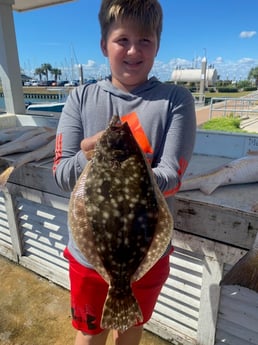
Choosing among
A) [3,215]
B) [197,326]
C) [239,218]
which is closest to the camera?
[239,218]

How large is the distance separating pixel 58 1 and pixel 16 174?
4.52 m

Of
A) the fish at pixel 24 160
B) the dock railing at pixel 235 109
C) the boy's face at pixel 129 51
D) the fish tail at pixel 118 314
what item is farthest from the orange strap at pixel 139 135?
the dock railing at pixel 235 109

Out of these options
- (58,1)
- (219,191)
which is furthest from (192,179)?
(58,1)

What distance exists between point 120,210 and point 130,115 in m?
0.67

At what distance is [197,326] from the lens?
9.20ft

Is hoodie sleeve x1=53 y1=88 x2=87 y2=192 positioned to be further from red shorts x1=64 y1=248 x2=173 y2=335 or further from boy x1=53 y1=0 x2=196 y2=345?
red shorts x1=64 y1=248 x2=173 y2=335

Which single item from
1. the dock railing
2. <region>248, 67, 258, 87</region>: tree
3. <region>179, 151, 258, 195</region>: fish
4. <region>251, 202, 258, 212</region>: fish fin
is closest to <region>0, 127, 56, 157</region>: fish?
<region>179, 151, 258, 195</region>: fish

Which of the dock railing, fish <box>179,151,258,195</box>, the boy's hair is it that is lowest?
the dock railing

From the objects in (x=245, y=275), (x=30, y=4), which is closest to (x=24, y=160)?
(x=245, y=275)

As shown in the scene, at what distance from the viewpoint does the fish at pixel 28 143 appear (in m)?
3.61

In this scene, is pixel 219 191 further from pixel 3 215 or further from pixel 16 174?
pixel 3 215

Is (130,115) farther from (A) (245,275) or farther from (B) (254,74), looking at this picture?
(B) (254,74)

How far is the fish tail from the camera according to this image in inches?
57.8

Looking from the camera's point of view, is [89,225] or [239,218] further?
[239,218]
